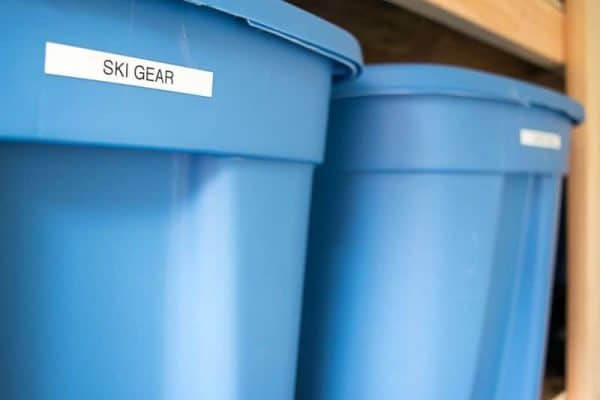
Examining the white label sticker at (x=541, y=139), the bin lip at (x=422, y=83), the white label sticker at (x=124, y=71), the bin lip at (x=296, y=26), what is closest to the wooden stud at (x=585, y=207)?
the white label sticker at (x=541, y=139)

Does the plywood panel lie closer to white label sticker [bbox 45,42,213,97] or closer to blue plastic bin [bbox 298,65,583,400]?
blue plastic bin [bbox 298,65,583,400]

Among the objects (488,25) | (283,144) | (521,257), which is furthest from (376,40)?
(283,144)

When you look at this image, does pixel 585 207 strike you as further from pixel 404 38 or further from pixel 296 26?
pixel 296 26

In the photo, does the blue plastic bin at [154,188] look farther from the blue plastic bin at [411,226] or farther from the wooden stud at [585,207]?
the wooden stud at [585,207]

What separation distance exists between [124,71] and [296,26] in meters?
0.12

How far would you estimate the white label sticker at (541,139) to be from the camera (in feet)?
1.94

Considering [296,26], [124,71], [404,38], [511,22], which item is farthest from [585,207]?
[124,71]

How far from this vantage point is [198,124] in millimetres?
350

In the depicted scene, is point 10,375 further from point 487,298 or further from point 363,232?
point 487,298

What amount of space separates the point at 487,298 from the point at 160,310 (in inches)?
14.6

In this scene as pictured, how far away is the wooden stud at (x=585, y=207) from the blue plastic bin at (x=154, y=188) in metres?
0.62

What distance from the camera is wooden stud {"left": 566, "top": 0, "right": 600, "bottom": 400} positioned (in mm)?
900

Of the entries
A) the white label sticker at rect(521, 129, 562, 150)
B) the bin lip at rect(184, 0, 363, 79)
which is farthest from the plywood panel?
the bin lip at rect(184, 0, 363, 79)

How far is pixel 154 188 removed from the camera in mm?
371
